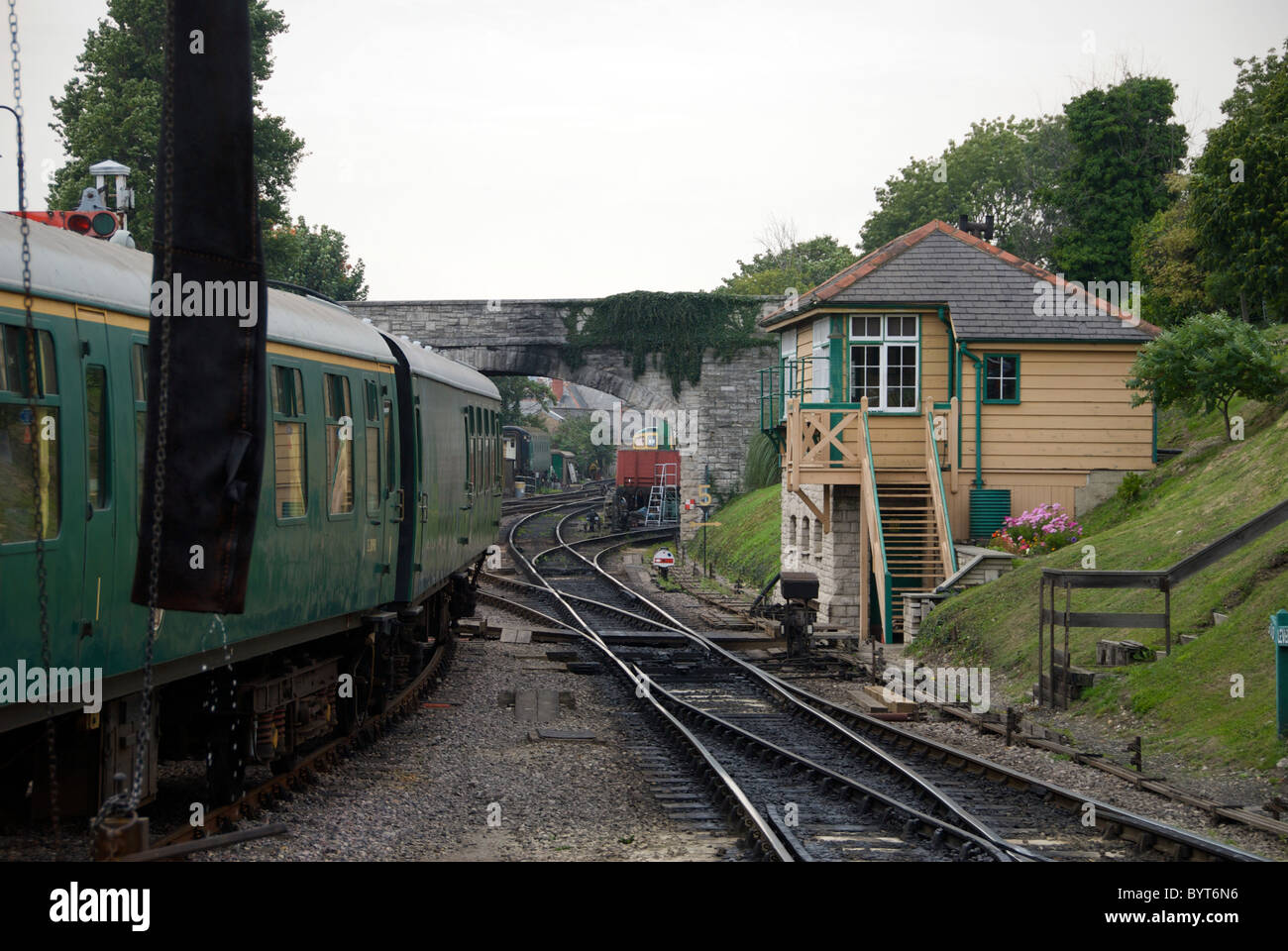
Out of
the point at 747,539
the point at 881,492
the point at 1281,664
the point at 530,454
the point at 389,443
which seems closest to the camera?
the point at 1281,664

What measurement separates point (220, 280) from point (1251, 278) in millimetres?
25708

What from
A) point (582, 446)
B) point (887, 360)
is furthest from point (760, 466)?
point (582, 446)

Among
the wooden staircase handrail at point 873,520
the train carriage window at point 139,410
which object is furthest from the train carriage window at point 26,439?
the wooden staircase handrail at point 873,520

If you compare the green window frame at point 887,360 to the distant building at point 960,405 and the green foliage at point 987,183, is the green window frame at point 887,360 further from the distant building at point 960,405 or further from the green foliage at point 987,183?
the green foliage at point 987,183

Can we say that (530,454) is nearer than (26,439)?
No

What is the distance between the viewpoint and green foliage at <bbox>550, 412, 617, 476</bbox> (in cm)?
9312

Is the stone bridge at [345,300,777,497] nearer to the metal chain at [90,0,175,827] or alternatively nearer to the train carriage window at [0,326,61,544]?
the train carriage window at [0,326,61,544]

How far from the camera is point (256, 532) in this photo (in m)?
7.87

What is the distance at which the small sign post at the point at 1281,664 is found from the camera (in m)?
10.5

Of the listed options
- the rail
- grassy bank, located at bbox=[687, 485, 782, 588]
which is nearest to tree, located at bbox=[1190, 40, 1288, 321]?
grassy bank, located at bbox=[687, 485, 782, 588]

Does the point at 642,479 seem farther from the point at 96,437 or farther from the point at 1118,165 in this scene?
the point at 96,437

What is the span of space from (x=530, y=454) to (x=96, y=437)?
218ft

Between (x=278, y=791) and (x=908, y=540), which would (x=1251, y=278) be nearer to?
(x=908, y=540)
